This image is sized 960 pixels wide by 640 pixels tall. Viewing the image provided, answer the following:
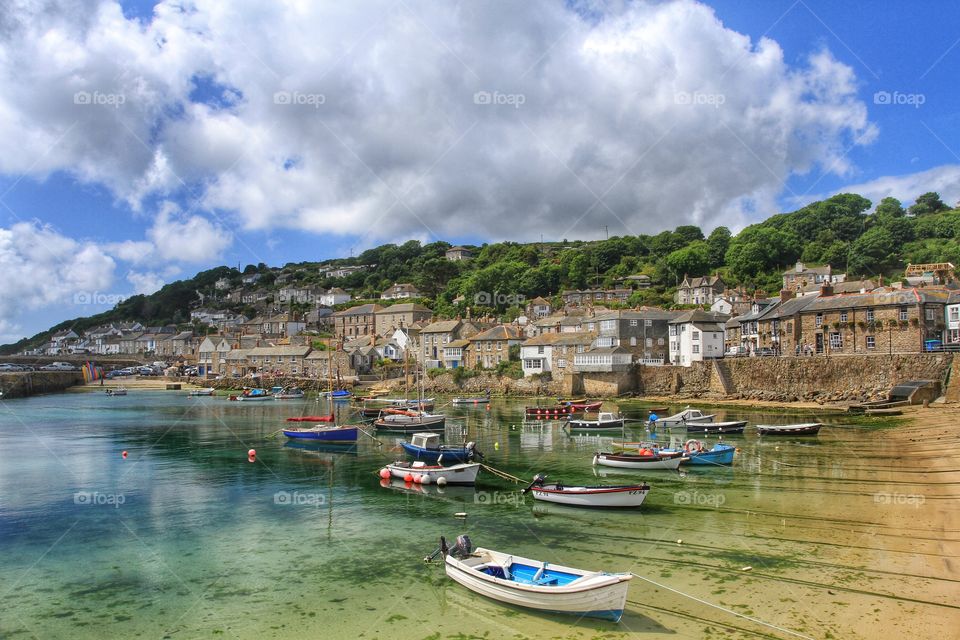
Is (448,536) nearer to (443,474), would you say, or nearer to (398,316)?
(443,474)

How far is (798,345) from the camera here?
180 ft

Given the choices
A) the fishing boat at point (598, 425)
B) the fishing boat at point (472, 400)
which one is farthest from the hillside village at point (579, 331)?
the fishing boat at point (598, 425)

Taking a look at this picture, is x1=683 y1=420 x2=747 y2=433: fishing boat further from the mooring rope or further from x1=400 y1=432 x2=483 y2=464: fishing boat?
the mooring rope

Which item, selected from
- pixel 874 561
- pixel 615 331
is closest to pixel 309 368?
pixel 615 331

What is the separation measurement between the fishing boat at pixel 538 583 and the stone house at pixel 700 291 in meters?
83.3

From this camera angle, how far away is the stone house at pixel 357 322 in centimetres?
11262

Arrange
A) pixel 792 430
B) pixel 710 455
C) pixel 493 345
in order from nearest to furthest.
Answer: pixel 710 455 → pixel 792 430 → pixel 493 345

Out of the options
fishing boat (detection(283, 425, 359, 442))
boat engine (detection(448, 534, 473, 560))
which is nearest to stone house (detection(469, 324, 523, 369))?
fishing boat (detection(283, 425, 359, 442))

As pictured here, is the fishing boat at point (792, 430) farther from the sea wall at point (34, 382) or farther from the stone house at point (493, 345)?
the sea wall at point (34, 382)

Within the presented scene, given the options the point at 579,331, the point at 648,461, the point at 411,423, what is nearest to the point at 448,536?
the point at 648,461

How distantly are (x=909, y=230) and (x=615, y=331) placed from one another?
6897 cm

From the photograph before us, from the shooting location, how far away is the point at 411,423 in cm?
4328

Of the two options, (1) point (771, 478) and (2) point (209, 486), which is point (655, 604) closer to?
(1) point (771, 478)

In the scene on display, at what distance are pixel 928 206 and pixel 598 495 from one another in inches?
5489
